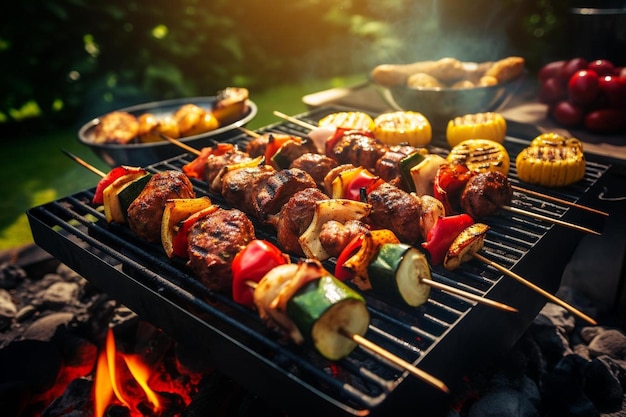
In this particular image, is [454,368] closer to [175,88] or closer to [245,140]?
[245,140]

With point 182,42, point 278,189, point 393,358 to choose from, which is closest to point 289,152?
point 278,189

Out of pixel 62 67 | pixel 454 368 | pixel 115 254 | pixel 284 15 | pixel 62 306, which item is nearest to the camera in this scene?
pixel 454 368

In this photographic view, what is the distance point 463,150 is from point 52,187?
6159 millimetres

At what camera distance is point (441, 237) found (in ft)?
9.11

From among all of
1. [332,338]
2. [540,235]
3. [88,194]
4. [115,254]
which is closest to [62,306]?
[88,194]

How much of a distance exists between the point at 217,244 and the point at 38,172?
6655 millimetres

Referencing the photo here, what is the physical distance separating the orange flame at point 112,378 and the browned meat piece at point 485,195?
227 centimetres

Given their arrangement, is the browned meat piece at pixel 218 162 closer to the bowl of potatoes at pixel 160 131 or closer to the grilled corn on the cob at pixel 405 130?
the bowl of potatoes at pixel 160 131

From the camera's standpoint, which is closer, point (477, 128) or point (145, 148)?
point (477, 128)

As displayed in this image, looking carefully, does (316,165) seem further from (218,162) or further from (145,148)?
(145,148)

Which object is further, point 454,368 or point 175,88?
point 175,88

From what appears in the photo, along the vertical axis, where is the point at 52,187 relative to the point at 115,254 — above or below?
below

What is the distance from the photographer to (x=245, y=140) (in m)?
4.83

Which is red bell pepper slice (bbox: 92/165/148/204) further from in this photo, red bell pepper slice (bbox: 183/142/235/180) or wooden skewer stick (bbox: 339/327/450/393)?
wooden skewer stick (bbox: 339/327/450/393)
